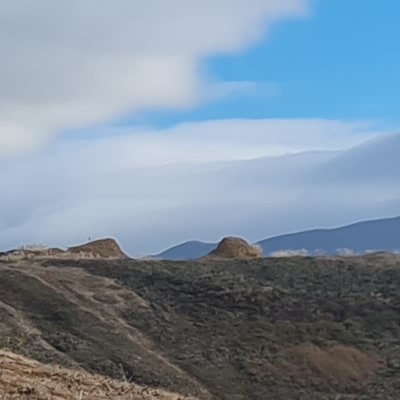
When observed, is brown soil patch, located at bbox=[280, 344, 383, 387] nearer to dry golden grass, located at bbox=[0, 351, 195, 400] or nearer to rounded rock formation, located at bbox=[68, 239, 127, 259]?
rounded rock formation, located at bbox=[68, 239, 127, 259]

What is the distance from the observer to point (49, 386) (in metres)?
9.89

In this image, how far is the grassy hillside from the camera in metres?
25.6

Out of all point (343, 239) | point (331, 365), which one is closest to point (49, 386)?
point (331, 365)

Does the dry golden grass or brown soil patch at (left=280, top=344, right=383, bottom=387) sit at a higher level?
the dry golden grass

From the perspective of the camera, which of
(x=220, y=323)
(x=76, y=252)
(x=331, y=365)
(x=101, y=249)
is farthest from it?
(x=101, y=249)

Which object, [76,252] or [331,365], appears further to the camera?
[76,252]

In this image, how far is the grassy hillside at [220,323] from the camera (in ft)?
84.0

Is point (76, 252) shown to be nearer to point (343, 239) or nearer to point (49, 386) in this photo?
point (49, 386)

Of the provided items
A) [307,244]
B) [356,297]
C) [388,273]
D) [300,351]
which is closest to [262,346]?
[300,351]

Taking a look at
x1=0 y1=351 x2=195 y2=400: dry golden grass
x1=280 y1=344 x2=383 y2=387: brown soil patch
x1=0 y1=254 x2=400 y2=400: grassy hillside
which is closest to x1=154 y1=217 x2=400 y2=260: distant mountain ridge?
x1=0 y1=254 x2=400 y2=400: grassy hillside

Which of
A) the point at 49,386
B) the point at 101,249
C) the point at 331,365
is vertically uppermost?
the point at 101,249

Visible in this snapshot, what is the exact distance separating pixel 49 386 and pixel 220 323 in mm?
20084

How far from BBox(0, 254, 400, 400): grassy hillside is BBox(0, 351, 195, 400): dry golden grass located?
11661 mm

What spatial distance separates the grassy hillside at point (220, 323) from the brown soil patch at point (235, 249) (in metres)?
3.67
